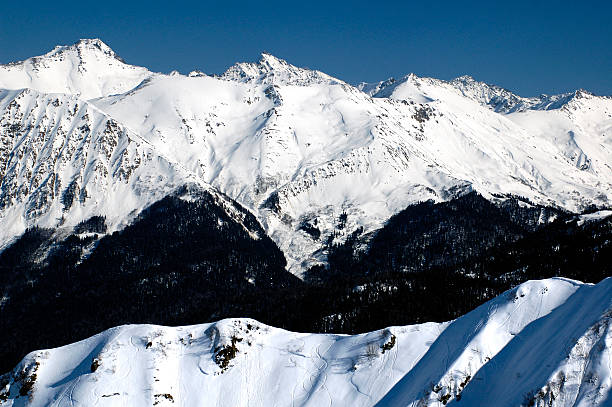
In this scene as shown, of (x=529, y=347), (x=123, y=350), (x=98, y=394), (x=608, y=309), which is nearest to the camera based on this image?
(x=608, y=309)

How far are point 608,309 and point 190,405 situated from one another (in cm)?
7371

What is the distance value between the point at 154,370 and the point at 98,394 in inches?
425

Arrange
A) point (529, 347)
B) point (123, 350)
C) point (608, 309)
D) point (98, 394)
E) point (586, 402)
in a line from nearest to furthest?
point (586, 402)
point (608, 309)
point (529, 347)
point (98, 394)
point (123, 350)

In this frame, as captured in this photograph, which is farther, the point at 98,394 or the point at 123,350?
the point at 123,350

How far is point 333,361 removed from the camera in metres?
130

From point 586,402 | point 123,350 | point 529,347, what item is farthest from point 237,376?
point 586,402

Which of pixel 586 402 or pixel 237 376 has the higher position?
pixel 237 376

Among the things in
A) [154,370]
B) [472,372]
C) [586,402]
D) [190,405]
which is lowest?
[586,402]

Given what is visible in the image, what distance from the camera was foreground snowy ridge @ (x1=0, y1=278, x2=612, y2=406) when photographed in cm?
10819

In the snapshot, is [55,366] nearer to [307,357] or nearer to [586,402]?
[307,357]

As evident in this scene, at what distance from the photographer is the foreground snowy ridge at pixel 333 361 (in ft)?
355

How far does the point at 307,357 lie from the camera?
13300cm

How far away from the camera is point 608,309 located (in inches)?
4139

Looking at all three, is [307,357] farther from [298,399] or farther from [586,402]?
[586,402]
